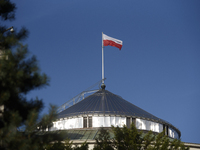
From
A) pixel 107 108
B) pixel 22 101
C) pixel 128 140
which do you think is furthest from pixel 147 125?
pixel 22 101

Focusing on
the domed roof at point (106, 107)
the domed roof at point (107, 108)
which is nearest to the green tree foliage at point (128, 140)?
the domed roof at point (107, 108)

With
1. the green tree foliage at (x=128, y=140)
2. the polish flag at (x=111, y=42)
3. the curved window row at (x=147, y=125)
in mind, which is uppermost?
the polish flag at (x=111, y=42)

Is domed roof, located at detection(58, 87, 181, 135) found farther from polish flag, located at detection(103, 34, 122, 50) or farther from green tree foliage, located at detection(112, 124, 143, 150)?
green tree foliage, located at detection(112, 124, 143, 150)

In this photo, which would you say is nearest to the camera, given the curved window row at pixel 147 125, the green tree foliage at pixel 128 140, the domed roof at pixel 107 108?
the green tree foliage at pixel 128 140

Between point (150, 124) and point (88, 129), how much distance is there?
7.85 metres

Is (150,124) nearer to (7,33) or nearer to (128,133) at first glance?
(128,133)

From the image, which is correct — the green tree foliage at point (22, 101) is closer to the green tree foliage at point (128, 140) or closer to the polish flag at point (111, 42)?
the green tree foliage at point (128, 140)

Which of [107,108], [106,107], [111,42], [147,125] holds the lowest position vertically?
Result: [147,125]

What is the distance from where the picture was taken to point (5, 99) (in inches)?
768

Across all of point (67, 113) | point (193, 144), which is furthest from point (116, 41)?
point (193, 144)

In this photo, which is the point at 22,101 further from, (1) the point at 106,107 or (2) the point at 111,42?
(2) the point at 111,42

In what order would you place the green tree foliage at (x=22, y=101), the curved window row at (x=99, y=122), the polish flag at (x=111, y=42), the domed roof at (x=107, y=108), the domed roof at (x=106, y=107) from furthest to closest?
the polish flag at (x=111, y=42) → the domed roof at (x=106, y=107) → the domed roof at (x=107, y=108) → the curved window row at (x=99, y=122) → the green tree foliage at (x=22, y=101)

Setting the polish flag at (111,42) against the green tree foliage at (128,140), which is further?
the polish flag at (111,42)

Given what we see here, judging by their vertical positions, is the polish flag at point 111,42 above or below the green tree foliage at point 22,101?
above
